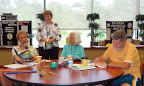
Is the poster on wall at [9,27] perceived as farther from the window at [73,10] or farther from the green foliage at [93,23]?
the green foliage at [93,23]

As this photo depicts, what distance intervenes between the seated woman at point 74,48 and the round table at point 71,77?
92 cm

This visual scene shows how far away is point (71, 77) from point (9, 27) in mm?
3960

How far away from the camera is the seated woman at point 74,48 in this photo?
11.2 ft

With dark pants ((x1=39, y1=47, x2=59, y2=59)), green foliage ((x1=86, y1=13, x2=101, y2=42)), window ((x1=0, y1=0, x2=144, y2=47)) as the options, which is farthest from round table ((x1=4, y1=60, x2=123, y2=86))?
window ((x1=0, y1=0, x2=144, y2=47))

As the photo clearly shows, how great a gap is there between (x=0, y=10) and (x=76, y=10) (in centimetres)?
228

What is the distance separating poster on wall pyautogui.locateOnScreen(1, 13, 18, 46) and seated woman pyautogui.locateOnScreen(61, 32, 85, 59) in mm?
2644

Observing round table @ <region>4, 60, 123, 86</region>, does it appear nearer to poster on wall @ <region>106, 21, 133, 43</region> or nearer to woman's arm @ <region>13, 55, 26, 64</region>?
woman's arm @ <region>13, 55, 26, 64</region>

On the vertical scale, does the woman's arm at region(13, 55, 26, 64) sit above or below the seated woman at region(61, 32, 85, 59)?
below

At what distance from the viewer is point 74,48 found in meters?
3.50

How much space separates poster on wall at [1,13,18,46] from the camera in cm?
561

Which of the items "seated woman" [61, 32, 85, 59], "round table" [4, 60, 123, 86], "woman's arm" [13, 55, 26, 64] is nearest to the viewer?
"round table" [4, 60, 123, 86]

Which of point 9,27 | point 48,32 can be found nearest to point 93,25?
point 48,32

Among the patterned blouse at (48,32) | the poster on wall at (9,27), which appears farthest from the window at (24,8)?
the patterned blouse at (48,32)

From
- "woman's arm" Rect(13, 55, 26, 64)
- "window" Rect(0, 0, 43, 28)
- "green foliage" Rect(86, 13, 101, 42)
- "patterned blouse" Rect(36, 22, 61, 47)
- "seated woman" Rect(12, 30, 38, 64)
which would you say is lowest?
"woman's arm" Rect(13, 55, 26, 64)
